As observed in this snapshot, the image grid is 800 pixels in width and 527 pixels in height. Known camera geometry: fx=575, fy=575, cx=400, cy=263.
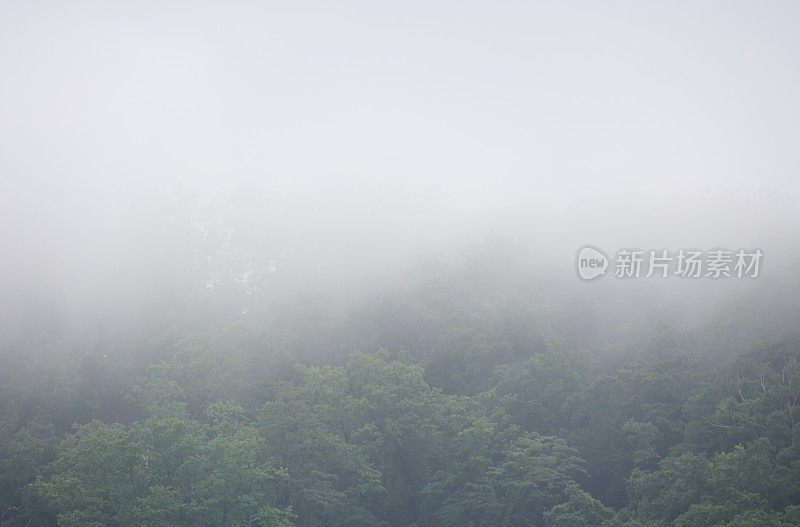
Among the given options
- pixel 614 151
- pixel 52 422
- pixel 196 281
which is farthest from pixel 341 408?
pixel 614 151

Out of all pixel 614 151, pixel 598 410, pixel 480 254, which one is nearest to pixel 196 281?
pixel 480 254

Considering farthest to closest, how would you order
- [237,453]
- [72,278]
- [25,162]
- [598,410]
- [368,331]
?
[25,162] < [72,278] < [368,331] < [598,410] < [237,453]

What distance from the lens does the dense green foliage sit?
976 inches

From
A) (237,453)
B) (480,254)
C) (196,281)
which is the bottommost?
(237,453)

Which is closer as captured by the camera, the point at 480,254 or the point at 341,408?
the point at 341,408

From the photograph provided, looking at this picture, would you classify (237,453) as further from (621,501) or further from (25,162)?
(25,162)

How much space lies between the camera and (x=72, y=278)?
5428 cm

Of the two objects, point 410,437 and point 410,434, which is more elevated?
point 410,434

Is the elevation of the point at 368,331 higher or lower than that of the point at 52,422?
higher

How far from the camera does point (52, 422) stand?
1524 inches

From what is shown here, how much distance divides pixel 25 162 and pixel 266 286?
41.3 meters

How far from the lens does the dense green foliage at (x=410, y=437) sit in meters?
24.8

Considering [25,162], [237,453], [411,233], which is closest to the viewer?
[237,453]

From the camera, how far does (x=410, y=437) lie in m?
32.5
